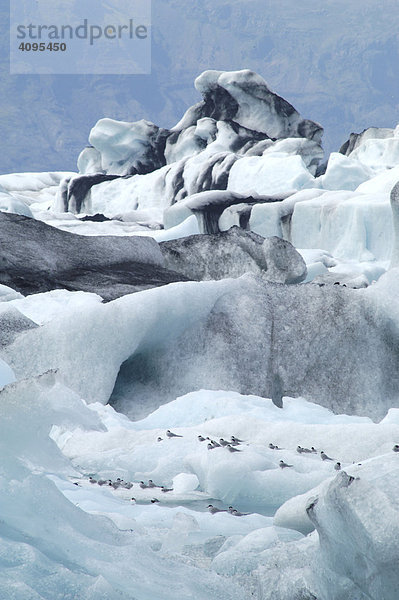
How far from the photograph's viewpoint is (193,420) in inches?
208

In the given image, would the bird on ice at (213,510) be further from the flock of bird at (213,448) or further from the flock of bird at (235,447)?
the flock of bird at (235,447)

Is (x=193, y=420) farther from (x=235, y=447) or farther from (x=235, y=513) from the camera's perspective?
(x=235, y=513)

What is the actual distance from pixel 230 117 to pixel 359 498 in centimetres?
3469

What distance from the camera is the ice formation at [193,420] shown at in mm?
2207

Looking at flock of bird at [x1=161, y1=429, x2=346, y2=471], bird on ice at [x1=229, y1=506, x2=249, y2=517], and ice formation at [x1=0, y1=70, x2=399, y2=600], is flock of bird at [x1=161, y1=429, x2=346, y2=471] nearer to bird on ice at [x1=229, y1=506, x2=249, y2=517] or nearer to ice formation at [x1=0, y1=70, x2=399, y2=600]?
ice formation at [x1=0, y1=70, x2=399, y2=600]

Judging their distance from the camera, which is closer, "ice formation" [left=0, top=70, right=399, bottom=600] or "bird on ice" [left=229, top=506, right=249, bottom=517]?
"ice formation" [left=0, top=70, right=399, bottom=600]

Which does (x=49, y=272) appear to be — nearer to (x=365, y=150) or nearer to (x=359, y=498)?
(x=359, y=498)

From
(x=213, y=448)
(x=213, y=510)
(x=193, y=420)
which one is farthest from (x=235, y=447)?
(x=193, y=420)

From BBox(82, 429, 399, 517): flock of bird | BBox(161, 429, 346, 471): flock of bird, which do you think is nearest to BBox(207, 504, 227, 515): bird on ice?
BBox(82, 429, 399, 517): flock of bird

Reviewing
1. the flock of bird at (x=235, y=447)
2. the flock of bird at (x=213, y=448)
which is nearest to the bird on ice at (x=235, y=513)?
the flock of bird at (x=213, y=448)

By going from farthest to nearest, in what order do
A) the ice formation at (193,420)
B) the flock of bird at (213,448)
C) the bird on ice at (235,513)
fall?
1. the flock of bird at (213,448)
2. the bird on ice at (235,513)
3. the ice formation at (193,420)

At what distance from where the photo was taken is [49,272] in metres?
9.34

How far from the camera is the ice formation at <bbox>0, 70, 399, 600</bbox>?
86.9 inches

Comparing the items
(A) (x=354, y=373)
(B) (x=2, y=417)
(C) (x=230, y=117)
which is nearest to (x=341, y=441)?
(B) (x=2, y=417)
